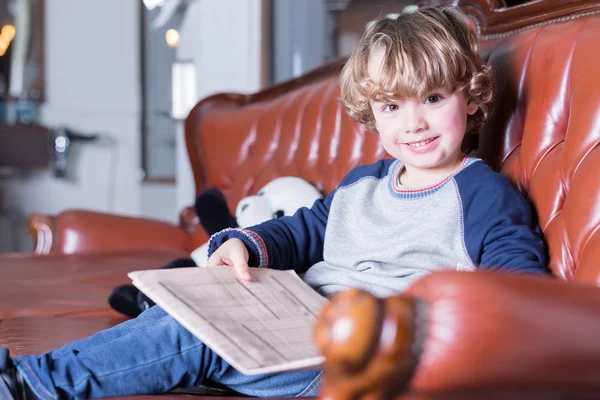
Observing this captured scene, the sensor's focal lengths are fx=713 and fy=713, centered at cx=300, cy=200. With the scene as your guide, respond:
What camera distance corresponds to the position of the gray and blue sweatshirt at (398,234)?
47.6 inches

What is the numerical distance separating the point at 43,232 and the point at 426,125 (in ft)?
5.88

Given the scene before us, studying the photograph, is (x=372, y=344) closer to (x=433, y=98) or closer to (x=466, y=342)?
(x=466, y=342)

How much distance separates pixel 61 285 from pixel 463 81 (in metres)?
1.35

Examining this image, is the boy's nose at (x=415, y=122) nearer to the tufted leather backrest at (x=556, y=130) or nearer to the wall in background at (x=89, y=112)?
the tufted leather backrest at (x=556, y=130)

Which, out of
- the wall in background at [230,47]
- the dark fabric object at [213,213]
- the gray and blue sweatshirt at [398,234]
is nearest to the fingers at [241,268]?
the gray and blue sweatshirt at [398,234]

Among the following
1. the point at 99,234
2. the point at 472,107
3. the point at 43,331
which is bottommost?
the point at 99,234

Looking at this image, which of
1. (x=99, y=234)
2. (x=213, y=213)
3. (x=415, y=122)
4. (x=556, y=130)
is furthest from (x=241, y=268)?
(x=99, y=234)

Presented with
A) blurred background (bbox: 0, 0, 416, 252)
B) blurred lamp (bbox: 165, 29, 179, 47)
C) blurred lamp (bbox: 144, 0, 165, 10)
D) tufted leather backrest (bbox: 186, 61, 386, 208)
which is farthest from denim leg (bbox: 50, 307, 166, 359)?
blurred lamp (bbox: 144, 0, 165, 10)

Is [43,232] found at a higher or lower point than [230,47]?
lower

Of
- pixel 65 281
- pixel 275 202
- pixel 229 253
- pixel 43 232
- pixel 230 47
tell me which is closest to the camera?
pixel 229 253

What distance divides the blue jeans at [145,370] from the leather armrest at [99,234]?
155cm

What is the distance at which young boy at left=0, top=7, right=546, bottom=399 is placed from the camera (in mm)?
1123

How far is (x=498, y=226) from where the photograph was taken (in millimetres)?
1205

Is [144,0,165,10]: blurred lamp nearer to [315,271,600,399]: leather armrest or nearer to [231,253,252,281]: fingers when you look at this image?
[231,253,252,281]: fingers
